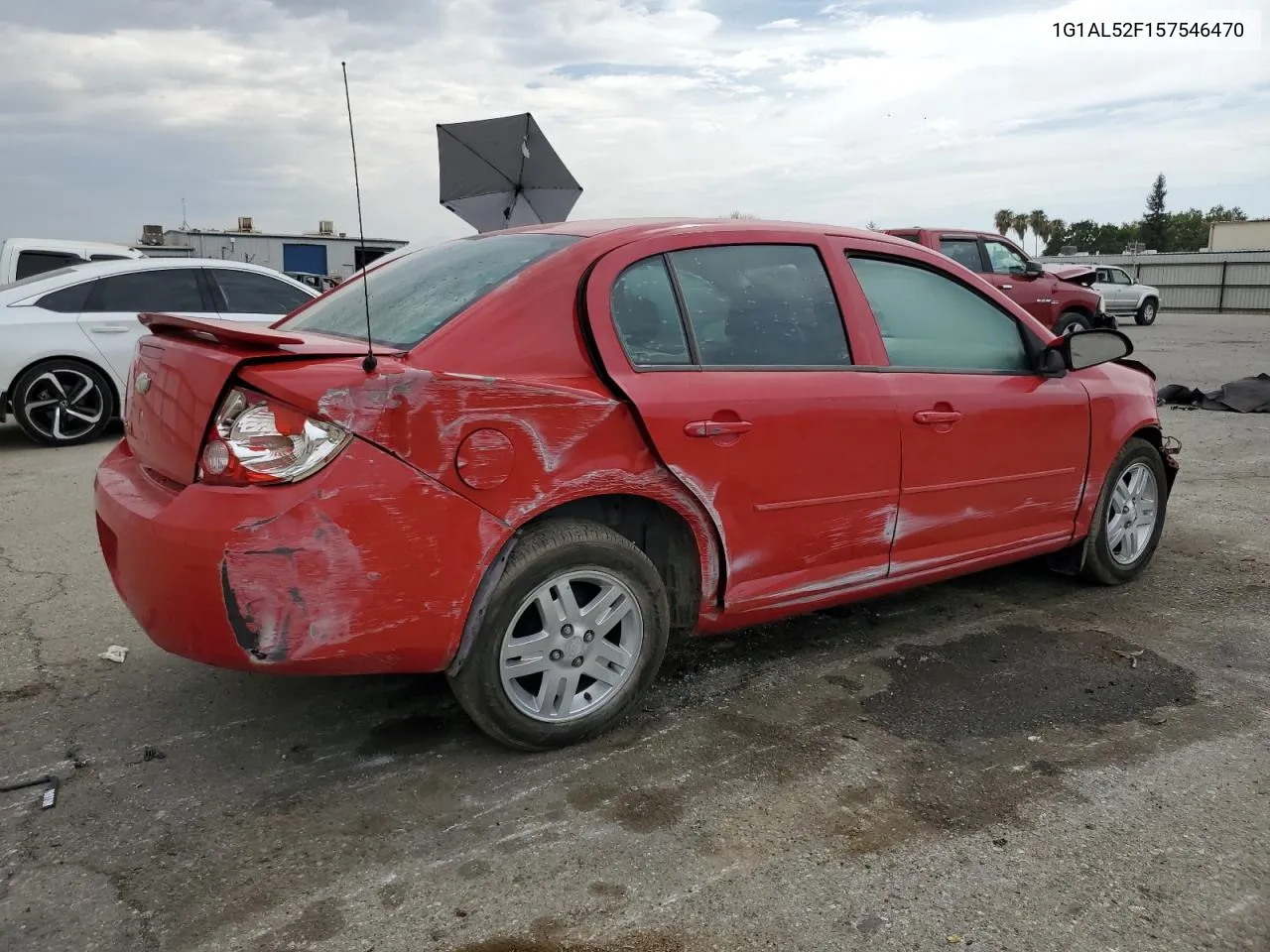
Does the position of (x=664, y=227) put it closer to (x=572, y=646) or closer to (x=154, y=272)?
(x=572, y=646)

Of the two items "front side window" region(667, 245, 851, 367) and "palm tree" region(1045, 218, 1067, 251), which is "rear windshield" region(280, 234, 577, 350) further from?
"palm tree" region(1045, 218, 1067, 251)

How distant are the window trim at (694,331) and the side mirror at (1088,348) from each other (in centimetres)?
111

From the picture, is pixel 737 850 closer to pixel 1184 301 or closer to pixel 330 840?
pixel 330 840

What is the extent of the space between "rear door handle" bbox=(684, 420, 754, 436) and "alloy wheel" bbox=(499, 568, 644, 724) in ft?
1.65

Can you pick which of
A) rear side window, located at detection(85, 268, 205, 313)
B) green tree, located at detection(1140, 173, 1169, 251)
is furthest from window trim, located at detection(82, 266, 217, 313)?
green tree, located at detection(1140, 173, 1169, 251)

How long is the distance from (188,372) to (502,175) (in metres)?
9.15

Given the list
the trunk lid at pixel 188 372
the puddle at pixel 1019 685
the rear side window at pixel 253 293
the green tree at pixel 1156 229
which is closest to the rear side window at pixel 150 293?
the rear side window at pixel 253 293

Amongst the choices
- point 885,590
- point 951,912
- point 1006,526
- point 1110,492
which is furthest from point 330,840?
point 1110,492

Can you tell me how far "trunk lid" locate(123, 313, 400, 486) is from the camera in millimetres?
2619

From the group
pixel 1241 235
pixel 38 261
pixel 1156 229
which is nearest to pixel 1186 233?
pixel 1156 229

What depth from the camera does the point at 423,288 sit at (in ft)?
10.6

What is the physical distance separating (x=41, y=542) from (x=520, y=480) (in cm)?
376

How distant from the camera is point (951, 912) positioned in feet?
7.36

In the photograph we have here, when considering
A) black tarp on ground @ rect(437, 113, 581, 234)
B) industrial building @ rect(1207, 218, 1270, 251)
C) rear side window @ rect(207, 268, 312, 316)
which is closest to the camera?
rear side window @ rect(207, 268, 312, 316)
